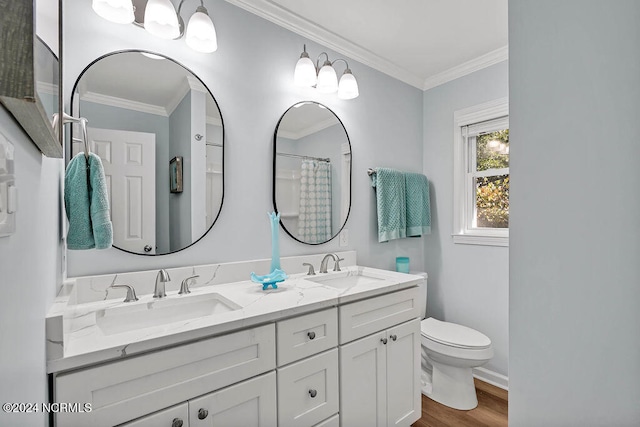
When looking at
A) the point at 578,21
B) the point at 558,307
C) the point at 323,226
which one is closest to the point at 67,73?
the point at 323,226

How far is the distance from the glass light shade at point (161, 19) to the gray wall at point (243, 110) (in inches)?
3.2

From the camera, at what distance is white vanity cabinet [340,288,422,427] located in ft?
4.43

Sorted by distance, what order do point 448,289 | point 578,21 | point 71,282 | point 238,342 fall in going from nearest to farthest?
point 578,21 → point 238,342 → point 71,282 → point 448,289

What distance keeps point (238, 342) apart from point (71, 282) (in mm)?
722

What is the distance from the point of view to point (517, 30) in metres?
0.49

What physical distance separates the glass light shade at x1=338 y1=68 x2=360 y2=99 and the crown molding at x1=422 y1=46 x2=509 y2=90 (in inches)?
42.2

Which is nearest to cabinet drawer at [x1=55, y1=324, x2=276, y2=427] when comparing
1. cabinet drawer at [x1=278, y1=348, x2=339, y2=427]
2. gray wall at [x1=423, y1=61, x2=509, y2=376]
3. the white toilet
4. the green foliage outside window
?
cabinet drawer at [x1=278, y1=348, x2=339, y2=427]

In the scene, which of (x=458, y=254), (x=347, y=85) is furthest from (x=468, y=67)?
(x=458, y=254)

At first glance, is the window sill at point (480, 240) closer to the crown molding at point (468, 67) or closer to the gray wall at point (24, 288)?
the crown molding at point (468, 67)

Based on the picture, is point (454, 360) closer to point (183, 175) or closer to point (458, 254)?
point (458, 254)

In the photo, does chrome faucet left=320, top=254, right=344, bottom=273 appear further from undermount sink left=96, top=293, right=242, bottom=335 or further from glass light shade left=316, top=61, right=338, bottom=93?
glass light shade left=316, top=61, right=338, bottom=93

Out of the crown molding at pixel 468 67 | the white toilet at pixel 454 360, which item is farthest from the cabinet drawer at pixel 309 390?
the crown molding at pixel 468 67

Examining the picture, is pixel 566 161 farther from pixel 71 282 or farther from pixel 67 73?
pixel 67 73

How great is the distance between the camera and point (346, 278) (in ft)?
6.22
